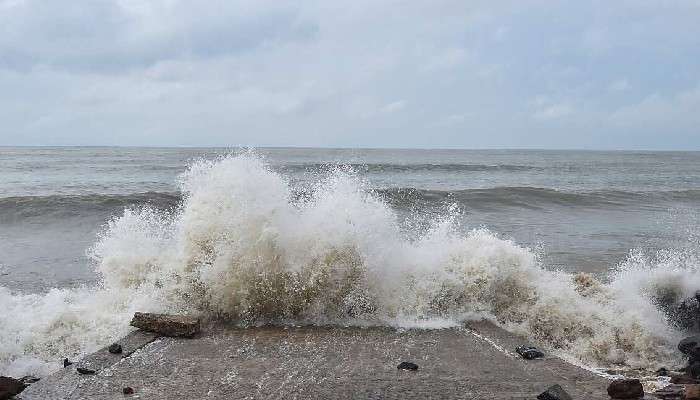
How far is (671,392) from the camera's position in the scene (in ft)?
13.0

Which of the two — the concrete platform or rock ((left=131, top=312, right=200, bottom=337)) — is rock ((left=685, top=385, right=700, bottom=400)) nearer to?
the concrete platform

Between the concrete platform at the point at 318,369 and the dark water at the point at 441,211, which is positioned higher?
the concrete platform at the point at 318,369

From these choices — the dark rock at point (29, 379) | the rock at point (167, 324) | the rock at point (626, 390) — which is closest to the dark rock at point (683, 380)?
the rock at point (626, 390)

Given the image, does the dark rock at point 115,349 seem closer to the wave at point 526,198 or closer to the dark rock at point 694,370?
the dark rock at point 694,370

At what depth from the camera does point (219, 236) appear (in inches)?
241

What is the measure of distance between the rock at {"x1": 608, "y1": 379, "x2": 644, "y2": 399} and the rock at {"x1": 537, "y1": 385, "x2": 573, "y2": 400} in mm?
326

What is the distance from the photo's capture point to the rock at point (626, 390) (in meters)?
3.66

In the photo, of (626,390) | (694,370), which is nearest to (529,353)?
(626,390)

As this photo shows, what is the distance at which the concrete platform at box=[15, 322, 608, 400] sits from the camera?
3.75 meters

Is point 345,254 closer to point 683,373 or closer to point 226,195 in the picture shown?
point 226,195

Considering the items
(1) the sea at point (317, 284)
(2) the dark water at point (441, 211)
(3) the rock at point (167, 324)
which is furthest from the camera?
(2) the dark water at point (441, 211)

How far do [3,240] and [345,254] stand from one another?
903cm

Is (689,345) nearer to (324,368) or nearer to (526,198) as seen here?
(324,368)

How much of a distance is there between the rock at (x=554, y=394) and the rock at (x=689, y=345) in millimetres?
2140
